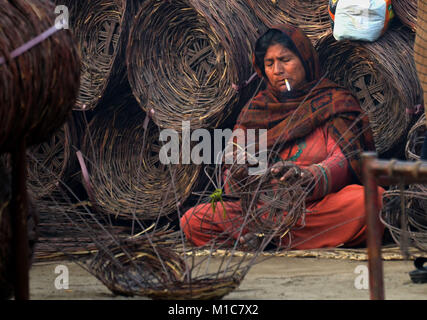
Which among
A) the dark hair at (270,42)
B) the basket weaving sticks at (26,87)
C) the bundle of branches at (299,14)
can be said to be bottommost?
the basket weaving sticks at (26,87)

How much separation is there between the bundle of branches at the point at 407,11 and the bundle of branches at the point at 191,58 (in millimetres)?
972

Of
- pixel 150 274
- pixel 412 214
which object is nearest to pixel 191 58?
pixel 412 214

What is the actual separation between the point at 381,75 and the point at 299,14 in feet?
2.49

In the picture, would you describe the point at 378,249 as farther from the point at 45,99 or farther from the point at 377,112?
the point at 377,112

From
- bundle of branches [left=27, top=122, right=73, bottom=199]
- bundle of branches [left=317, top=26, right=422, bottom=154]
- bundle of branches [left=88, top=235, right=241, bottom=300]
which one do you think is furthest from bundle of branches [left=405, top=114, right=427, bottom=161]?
bundle of branches [left=27, top=122, right=73, bottom=199]

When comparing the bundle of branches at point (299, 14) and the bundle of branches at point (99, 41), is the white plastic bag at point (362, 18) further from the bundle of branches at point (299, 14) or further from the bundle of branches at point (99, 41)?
the bundle of branches at point (99, 41)

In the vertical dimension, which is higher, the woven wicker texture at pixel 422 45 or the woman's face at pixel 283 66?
the woman's face at pixel 283 66

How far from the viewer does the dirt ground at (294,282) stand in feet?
10.4

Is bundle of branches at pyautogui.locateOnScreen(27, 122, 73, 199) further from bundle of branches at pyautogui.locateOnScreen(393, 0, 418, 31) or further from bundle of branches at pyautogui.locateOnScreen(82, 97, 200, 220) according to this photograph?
bundle of branches at pyautogui.locateOnScreen(393, 0, 418, 31)

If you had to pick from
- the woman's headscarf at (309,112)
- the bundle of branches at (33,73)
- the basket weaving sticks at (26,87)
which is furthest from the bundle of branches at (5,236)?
the woman's headscarf at (309,112)

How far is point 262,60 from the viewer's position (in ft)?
16.4

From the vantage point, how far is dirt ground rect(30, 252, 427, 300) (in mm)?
3158

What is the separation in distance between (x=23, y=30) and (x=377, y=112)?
3126mm
